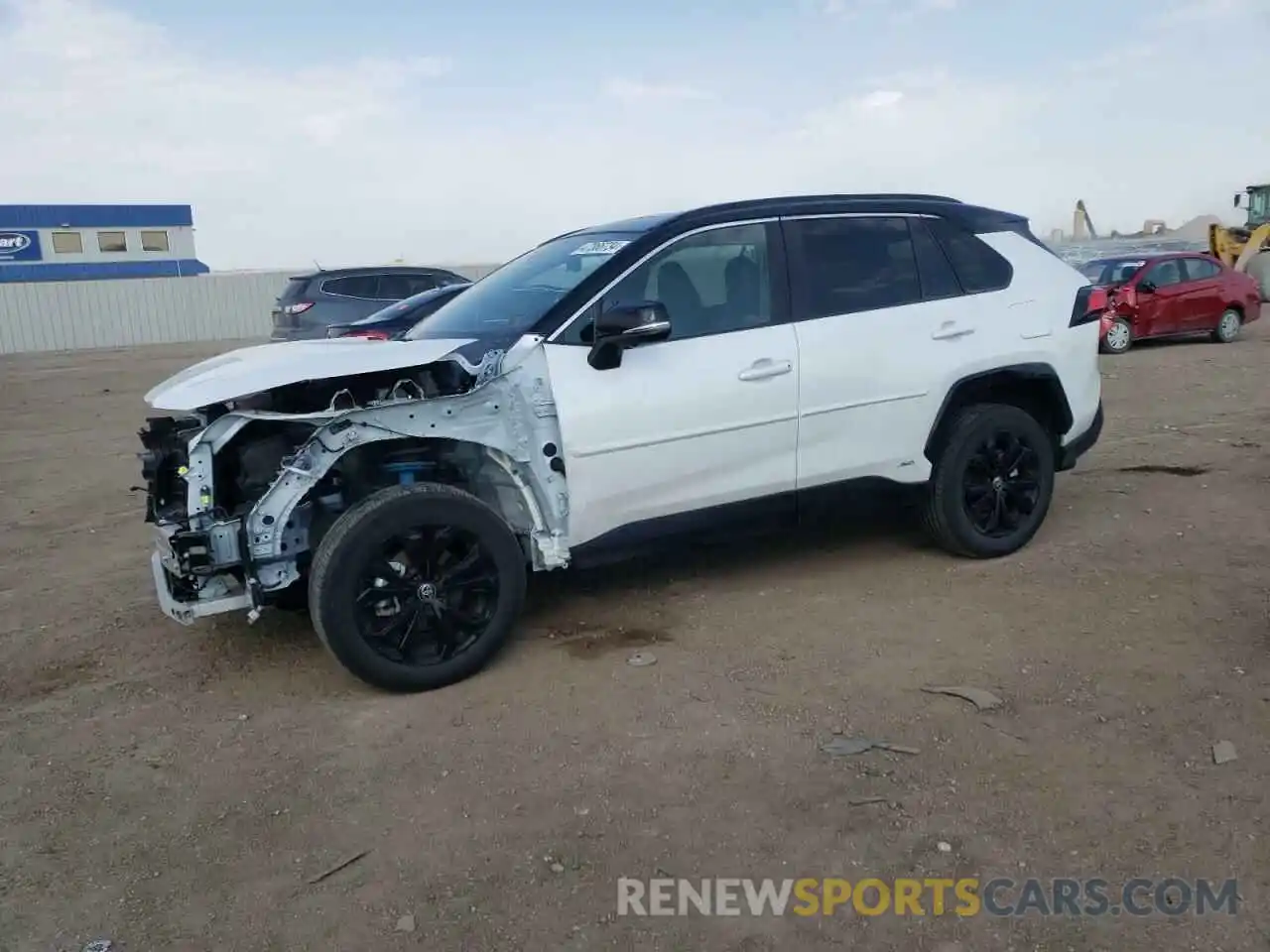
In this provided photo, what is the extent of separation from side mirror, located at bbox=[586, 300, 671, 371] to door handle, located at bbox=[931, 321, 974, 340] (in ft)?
5.07

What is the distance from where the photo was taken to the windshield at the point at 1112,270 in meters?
16.1

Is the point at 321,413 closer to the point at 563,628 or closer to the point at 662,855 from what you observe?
the point at 563,628

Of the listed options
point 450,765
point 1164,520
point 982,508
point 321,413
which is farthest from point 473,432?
point 1164,520

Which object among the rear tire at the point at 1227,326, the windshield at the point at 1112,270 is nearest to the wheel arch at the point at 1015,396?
the windshield at the point at 1112,270

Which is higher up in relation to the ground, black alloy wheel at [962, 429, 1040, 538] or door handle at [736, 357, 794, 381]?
door handle at [736, 357, 794, 381]

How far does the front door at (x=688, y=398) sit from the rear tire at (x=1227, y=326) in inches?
570

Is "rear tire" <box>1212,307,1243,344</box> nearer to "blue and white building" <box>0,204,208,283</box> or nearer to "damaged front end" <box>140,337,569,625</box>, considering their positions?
"damaged front end" <box>140,337,569,625</box>

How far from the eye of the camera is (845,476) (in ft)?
16.3

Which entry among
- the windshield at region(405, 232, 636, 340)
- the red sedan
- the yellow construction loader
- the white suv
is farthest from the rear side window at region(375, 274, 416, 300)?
the yellow construction loader

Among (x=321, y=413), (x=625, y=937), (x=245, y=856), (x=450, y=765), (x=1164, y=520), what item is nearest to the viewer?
(x=625, y=937)

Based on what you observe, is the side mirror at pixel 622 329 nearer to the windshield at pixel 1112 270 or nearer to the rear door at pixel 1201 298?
the windshield at pixel 1112 270

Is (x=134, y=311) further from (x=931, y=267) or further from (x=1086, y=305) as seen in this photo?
(x=1086, y=305)

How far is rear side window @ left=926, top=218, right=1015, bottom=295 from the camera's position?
209 inches

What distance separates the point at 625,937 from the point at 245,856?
121 cm
